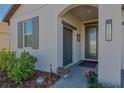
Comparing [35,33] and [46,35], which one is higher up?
[35,33]

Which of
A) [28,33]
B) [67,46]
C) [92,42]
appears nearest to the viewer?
[67,46]

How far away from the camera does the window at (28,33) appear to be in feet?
25.0

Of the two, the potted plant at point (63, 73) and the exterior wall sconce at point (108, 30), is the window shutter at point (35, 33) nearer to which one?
the potted plant at point (63, 73)

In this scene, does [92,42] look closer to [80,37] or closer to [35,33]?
[80,37]

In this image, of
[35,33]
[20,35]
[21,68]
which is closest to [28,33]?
[20,35]

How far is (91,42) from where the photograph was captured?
9.32 metres

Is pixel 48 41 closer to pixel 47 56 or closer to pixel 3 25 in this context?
pixel 47 56

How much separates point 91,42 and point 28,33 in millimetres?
4302

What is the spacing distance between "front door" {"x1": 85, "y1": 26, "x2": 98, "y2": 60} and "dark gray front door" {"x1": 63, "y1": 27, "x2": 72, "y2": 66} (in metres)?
1.82

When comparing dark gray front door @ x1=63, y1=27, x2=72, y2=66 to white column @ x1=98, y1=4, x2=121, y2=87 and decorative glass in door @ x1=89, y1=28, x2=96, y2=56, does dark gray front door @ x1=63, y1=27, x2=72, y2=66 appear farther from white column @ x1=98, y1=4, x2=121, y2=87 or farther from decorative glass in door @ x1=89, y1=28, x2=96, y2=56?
white column @ x1=98, y1=4, x2=121, y2=87

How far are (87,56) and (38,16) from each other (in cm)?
458

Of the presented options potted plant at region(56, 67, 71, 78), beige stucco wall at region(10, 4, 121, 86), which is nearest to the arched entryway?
beige stucco wall at region(10, 4, 121, 86)
